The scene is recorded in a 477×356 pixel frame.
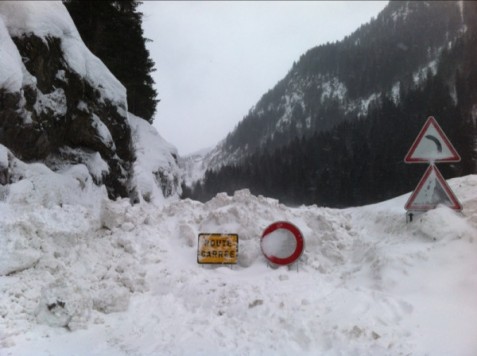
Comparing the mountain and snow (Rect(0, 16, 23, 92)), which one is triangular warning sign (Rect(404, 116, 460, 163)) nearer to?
the mountain

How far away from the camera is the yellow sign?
8.31m

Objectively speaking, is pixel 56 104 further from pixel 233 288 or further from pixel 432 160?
pixel 432 160

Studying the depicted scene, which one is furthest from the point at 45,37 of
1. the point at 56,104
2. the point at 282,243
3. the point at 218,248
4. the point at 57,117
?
the point at 282,243

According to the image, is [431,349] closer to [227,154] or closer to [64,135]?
[64,135]

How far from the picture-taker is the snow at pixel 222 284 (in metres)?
5.34

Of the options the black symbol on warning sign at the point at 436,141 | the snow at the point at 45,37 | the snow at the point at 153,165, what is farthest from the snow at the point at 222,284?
the snow at the point at 153,165

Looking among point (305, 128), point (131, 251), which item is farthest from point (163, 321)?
point (305, 128)

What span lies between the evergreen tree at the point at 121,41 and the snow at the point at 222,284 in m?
11.4

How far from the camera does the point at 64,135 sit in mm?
10180

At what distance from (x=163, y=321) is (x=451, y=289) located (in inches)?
171

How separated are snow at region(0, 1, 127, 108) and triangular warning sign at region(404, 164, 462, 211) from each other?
804 cm

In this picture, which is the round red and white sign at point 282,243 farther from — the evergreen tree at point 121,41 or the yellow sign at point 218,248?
the evergreen tree at point 121,41

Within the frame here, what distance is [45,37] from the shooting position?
976 centimetres

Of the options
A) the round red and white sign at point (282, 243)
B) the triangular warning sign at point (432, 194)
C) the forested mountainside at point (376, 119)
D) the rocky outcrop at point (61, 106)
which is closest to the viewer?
the triangular warning sign at point (432, 194)
